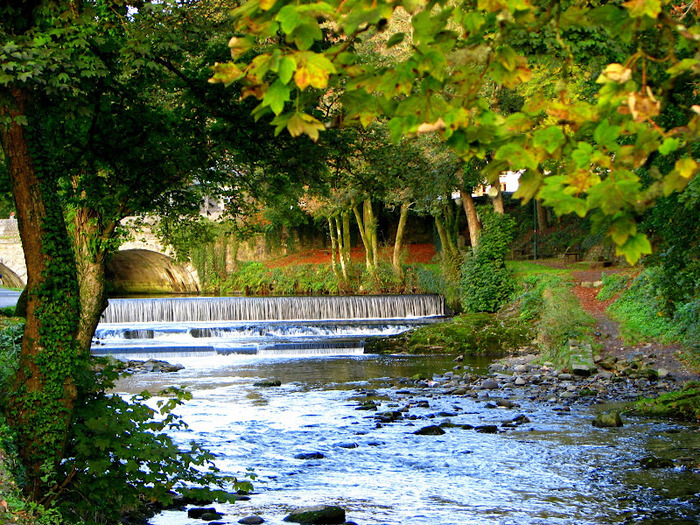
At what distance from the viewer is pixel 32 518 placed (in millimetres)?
4246

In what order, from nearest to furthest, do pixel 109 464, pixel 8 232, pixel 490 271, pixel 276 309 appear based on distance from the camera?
pixel 109 464 < pixel 490 271 < pixel 276 309 < pixel 8 232

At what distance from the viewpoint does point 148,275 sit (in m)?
39.1

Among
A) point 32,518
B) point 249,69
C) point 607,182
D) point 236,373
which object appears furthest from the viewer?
point 236,373

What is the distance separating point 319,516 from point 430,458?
252 centimetres

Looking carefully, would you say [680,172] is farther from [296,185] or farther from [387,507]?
[296,185]

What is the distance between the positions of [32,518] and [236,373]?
39.6 feet

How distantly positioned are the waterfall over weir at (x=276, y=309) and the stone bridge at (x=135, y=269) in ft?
19.5

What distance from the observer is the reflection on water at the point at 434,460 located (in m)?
6.70

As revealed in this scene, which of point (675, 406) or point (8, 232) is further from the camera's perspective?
point (8, 232)

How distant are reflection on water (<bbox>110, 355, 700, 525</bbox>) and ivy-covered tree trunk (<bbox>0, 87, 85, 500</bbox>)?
5.09 ft

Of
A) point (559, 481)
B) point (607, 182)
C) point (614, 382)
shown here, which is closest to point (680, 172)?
point (607, 182)

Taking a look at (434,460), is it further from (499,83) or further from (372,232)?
(372,232)

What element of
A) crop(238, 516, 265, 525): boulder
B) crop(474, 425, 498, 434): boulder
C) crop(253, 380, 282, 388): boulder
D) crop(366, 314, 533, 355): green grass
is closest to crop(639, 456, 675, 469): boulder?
Result: crop(474, 425, 498, 434): boulder

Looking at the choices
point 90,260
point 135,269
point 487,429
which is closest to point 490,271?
point 487,429
